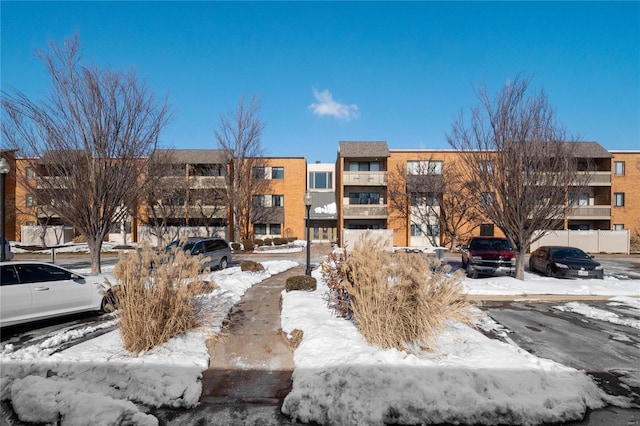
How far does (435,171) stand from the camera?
3159 centimetres

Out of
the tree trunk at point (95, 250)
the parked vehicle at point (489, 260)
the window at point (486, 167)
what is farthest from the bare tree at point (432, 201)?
the tree trunk at point (95, 250)

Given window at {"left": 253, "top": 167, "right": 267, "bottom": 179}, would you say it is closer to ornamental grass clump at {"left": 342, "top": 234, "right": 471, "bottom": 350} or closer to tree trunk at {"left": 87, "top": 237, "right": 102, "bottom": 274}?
tree trunk at {"left": 87, "top": 237, "right": 102, "bottom": 274}

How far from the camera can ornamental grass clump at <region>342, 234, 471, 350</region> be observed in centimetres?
525

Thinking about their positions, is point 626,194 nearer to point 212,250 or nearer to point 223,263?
point 223,263

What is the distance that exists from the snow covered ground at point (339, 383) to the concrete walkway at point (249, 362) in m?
0.24

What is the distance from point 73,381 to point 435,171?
104 ft

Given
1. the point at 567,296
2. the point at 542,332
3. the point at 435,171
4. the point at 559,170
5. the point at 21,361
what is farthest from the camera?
the point at 435,171

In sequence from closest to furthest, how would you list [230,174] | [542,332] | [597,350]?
[597,350] < [542,332] < [230,174]

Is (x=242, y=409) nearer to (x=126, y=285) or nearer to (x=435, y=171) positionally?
(x=126, y=285)

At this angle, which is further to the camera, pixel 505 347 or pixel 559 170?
pixel 559 170

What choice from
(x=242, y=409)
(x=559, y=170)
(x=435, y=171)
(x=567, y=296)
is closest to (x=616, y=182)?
(x=435, y=171)

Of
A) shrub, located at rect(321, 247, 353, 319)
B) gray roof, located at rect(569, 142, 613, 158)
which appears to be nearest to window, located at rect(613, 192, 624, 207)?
gray roof, located at rect(569, 142, 613, 158)

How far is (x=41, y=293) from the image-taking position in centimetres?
693

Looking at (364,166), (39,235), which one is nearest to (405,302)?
(364,166)
